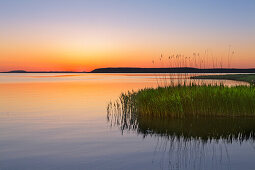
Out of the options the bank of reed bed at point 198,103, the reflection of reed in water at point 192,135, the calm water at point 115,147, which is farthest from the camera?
the bank of reed bed at point 198,103

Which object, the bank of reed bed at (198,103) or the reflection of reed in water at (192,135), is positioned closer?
the reflection of reed in water at (192,135)

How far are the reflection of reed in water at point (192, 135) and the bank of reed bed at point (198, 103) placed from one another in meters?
0.48

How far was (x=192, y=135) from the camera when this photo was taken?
13156mm

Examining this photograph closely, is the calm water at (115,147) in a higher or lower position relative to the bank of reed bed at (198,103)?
lower

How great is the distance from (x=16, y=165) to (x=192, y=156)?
231 inches

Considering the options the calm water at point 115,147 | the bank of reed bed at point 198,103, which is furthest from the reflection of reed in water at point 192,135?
the bank of reed bed at point 198,103

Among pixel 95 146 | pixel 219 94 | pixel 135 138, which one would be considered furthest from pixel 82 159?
pixel 219 94

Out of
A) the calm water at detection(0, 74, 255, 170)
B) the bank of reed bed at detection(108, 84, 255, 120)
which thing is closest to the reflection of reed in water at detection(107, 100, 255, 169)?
the calm water at detection(0, 74, 255, 170)

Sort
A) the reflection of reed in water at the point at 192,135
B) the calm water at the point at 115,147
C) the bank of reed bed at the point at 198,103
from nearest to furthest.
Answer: the calm water at the point at 115,147
the reflection of reed in water at the point at 192,135
the bank of reed bed at the point at 198,103

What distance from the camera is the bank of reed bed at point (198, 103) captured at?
16156 mm

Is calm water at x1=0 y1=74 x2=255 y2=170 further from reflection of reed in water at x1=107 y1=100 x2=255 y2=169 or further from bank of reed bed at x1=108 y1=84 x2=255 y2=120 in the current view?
bank of reed bed at x1=108 y1=84 x2=255 y2=120

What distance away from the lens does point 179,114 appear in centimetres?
1681

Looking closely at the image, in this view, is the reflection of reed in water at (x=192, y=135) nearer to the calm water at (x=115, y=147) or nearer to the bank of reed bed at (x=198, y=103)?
the calm water at (x=115, y=147)

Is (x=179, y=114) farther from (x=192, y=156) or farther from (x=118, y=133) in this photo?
(x=192, y=156)
